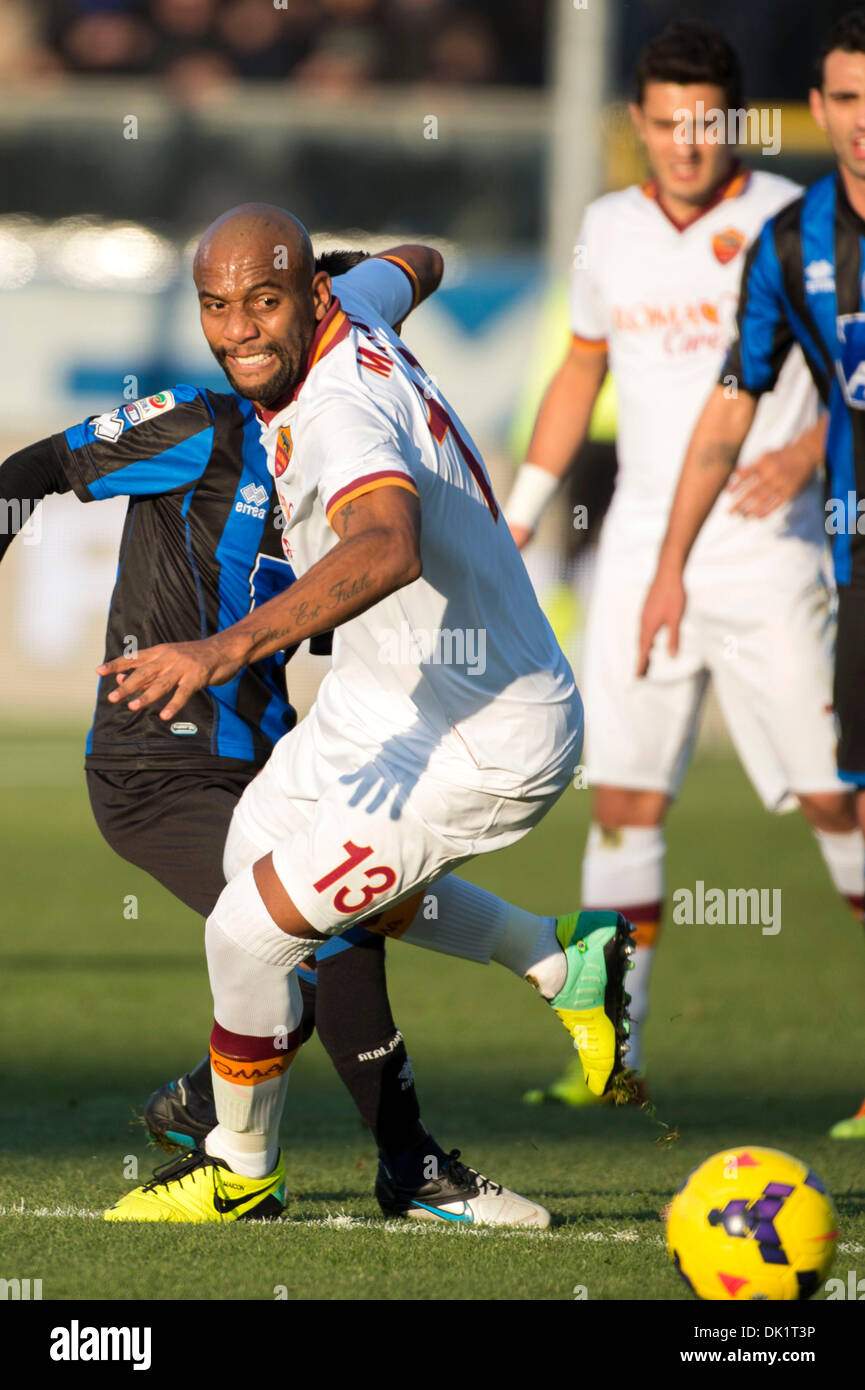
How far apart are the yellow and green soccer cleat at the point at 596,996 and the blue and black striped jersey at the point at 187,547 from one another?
874 millimetres

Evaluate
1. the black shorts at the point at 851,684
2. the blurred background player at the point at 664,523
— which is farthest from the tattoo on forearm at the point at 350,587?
the blurred background player at the point at 664,523

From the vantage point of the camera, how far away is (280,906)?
11.9 ft

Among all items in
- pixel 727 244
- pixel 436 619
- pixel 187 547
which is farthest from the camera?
pixel 727 244

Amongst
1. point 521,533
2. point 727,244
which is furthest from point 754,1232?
point 727,244

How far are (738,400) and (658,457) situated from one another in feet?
2.80

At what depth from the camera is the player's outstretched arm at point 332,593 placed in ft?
9.99

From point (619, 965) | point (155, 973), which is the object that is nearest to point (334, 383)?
point (619, 965)

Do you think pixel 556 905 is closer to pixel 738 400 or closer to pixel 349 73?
pixel 738 400

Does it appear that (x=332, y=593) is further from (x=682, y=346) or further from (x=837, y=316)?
(x=682, y=346)

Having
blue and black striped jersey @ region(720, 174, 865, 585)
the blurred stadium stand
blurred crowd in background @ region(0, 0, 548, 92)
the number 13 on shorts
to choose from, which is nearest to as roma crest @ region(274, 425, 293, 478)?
the number 13 on shorts

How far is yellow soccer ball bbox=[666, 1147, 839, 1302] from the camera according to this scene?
3.28 metres

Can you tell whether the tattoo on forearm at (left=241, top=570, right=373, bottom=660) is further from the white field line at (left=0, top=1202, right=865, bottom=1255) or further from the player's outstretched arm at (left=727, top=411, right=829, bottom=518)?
the player's outstretched arm at (left=727, top=411, right=829, bottom=518)

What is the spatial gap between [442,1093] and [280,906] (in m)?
2.06

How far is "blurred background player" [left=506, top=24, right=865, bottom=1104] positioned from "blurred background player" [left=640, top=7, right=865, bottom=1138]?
0.87 metres
